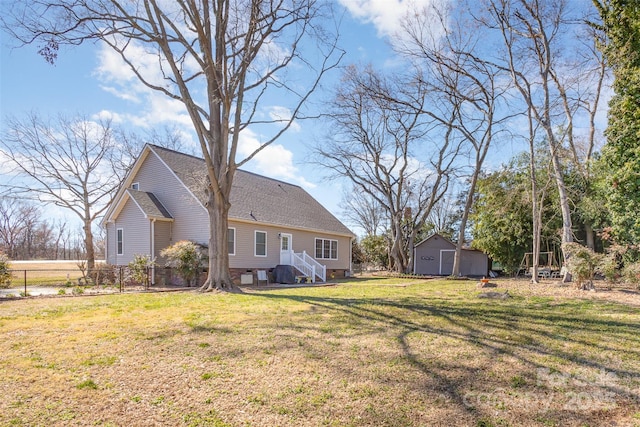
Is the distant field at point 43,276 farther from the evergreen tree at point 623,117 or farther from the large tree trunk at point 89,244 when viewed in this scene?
the evergreen tree at point 623,117

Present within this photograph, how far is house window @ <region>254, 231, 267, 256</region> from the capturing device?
18484 millimetres

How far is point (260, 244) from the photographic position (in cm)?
1870

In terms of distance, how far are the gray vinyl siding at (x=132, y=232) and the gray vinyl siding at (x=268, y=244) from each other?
12.6ft

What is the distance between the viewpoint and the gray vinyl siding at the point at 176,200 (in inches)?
655

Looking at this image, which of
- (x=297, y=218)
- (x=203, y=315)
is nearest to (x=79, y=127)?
(x=297, y=218)

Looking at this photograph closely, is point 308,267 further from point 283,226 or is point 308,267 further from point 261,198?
point 261,198

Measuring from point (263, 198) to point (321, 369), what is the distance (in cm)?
1708

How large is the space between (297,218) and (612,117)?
14.6m

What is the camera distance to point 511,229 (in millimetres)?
21609

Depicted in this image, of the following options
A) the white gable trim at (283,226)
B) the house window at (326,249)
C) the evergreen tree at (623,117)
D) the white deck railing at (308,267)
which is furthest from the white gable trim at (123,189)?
the evergreen tree at (623,117)

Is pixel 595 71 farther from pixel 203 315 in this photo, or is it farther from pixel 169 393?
pixel 169 393

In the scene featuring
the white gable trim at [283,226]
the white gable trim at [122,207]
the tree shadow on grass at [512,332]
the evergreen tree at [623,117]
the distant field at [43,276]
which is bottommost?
the distant field at [43,276]

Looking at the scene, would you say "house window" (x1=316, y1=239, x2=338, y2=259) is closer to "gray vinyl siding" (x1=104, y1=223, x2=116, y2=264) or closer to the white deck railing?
the white deck railing

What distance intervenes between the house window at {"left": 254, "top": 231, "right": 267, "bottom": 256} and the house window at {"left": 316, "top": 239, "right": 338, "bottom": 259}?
463 cm
